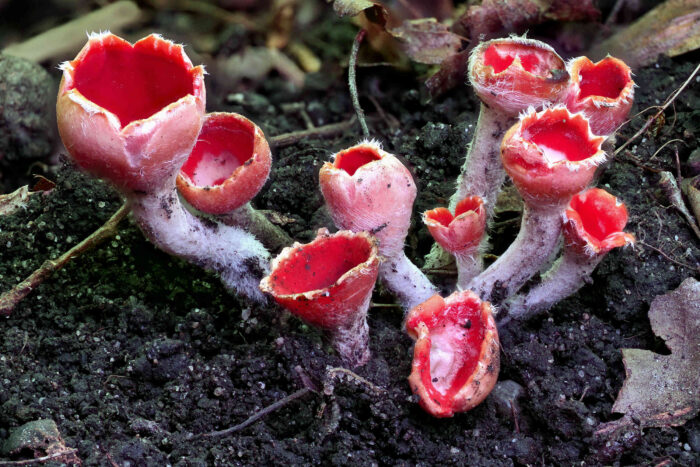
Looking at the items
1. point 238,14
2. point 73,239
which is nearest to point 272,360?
point 73,239

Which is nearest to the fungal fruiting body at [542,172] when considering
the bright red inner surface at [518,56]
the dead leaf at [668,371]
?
the bright red inner surface at [518,56]

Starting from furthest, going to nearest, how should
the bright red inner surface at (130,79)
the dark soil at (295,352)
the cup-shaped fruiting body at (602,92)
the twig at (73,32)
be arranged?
the twig at (73,32) < the cup-shaped fruiting body at (602,92) < the dark soil at (295,352) < the bright red inner surface at (130,79)

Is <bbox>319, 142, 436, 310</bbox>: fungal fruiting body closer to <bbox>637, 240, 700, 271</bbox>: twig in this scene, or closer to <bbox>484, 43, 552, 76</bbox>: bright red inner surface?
<bbox>484, 43, 552, 76</bbox>: bright red inner surface

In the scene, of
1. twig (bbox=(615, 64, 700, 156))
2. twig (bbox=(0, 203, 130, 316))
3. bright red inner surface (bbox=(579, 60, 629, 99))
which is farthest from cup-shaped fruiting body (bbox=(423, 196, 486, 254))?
twig (bbox=(0, 203, 130, 316))

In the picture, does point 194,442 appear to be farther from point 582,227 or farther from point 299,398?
point 582,227

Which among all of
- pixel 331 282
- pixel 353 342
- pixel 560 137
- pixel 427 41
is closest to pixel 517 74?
pixel 560 137

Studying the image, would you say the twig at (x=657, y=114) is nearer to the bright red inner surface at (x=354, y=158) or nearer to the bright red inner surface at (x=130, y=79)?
the bright red inner surface at (x=354, y=158)

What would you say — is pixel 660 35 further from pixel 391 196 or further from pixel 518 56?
pixel 391 196
